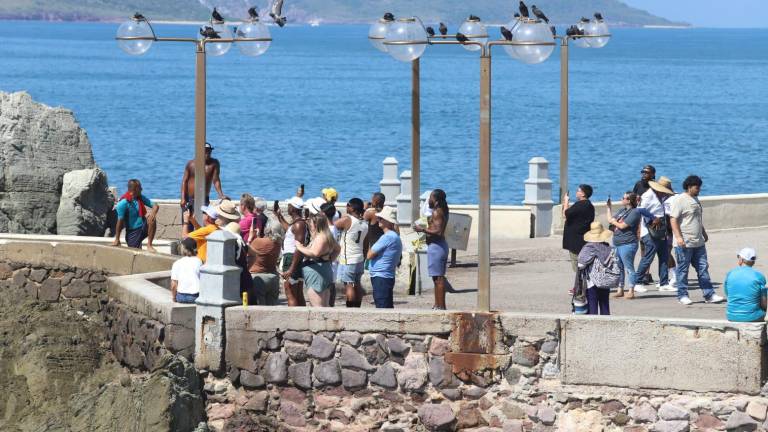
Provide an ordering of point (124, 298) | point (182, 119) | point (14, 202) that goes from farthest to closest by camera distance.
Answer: point (182, 119)
point (14, 202)
point (124, 298)

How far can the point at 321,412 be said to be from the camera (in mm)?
14258

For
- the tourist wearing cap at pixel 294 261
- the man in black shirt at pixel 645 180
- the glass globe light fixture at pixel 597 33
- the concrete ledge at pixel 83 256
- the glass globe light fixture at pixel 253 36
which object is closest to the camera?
the tourist wearing cap at pixel 294 261

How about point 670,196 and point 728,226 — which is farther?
point 728,226

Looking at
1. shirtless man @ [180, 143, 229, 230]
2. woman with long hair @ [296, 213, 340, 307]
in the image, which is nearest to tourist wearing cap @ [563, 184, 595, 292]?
woman with long hair @ [296, 213, 340, 307]

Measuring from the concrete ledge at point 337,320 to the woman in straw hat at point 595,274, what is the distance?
6.12 ft

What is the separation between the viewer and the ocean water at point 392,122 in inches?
2502

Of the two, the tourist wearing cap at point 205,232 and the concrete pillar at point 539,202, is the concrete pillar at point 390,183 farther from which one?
the tourist wearing cap at point 205,232

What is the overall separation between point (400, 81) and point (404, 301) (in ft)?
383

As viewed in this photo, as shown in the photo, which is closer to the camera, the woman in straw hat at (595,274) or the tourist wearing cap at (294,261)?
the woman in straw hat at (595,274)

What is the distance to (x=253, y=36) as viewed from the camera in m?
17.7

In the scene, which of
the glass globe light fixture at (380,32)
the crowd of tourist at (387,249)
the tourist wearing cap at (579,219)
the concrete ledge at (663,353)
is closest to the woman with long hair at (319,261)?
the crowd of tourist at (387,249)

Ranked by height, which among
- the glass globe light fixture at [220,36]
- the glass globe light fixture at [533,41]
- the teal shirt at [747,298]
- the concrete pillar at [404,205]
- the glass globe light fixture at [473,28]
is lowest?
the teal shirt at [747,298]

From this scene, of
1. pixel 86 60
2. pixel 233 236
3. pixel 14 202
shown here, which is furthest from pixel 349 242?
pixel 86 60

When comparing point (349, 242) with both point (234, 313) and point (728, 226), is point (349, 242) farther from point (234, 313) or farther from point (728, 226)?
point (728, 226)
